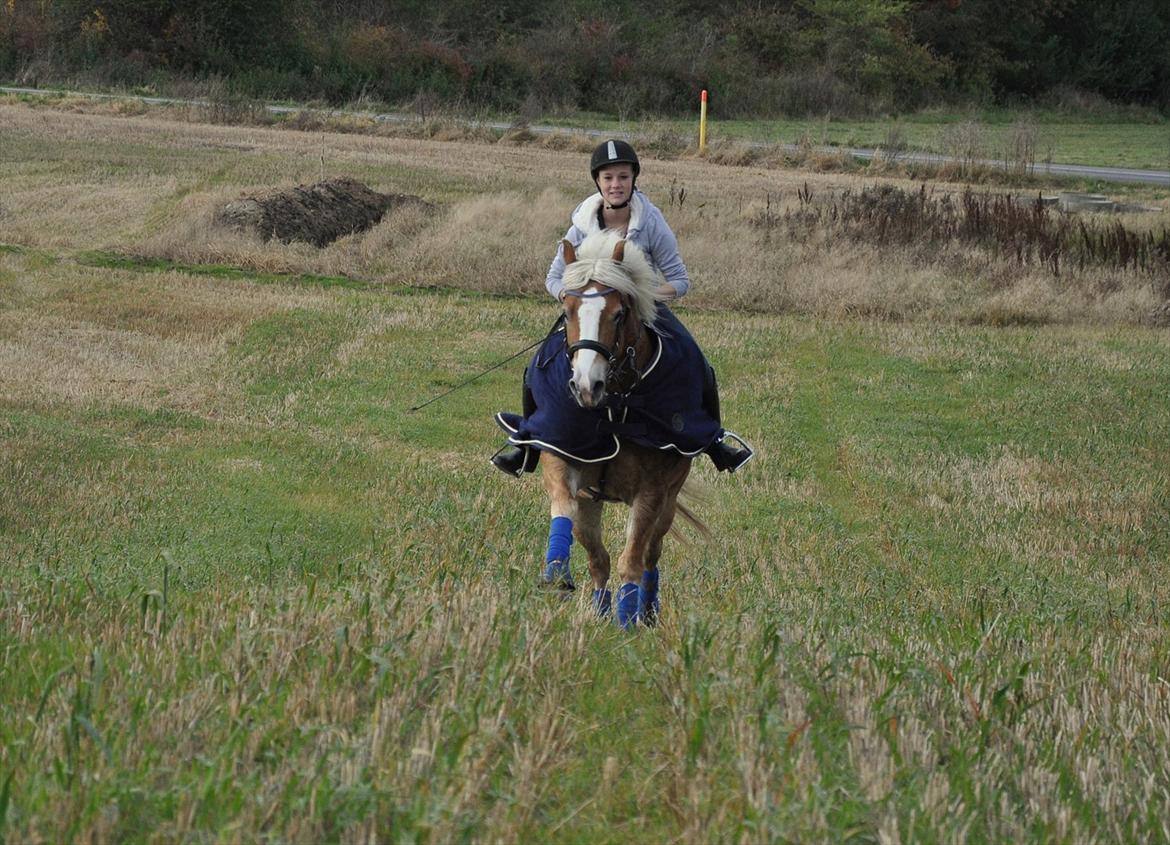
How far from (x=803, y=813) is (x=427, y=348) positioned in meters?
14.2

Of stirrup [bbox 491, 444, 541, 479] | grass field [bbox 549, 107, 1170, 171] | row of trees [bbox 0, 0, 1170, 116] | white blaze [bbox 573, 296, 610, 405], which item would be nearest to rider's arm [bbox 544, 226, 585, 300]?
white blaze [bbox 573, 296, 610, 405]

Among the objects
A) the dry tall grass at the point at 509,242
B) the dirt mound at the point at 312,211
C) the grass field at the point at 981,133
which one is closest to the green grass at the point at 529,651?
the dry tall grass at the point at 509,242

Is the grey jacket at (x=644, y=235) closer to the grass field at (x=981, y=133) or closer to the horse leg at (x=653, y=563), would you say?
the horse leg at (x=653, y=563)

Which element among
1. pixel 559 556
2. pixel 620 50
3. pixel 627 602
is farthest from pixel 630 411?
pixel 620 50

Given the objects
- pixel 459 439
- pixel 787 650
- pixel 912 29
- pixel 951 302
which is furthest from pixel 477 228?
pixel 912 29

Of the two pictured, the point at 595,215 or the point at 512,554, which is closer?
the point at 595,215

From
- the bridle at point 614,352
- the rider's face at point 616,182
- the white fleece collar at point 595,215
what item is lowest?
the bridle at point 614,352

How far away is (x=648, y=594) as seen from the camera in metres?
8.23

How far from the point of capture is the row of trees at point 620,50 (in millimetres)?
51219

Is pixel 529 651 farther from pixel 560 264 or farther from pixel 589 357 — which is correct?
pixel 560 264

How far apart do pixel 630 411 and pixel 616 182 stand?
1.33 metres

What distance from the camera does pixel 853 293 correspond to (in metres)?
21.9

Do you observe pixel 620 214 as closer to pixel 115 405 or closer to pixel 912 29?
pixel 115 405

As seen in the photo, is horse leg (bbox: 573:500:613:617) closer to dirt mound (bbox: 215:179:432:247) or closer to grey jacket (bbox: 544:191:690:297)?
grey jacket (bbox: 544:191:690:297)
